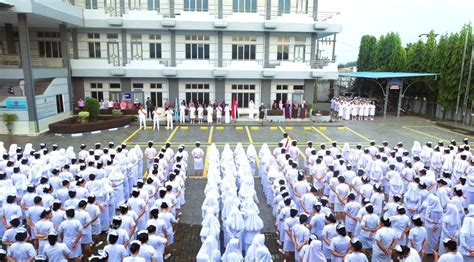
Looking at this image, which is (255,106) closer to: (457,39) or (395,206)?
(457,39)

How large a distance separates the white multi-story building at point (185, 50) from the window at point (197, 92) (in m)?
0.08

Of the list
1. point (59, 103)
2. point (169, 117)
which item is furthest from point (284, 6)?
point (59, 103)

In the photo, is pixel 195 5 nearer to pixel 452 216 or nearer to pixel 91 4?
pixel 91 4

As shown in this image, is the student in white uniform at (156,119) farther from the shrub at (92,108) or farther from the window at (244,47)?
the window at (244,47)

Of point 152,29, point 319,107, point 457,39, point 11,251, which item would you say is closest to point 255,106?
point 319,107

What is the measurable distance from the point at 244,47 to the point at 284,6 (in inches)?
183

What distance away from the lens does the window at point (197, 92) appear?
98.5 ft

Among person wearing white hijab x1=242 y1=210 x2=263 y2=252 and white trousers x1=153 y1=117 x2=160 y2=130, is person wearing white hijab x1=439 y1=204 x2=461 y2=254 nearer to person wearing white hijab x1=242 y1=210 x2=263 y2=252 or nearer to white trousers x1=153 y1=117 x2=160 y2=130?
person wearing white hijab x1=242 y1=210 x2=263 y2=252

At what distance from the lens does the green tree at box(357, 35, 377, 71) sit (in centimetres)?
4416

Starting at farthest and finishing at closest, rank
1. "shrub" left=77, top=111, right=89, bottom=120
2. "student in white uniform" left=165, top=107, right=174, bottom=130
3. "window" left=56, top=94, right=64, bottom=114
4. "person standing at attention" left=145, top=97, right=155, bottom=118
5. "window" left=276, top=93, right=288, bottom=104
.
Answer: "window" left=276, top=93, right=288, bottom=104, "person standing at attention" left=145, top=97, right=155, bottom=118, "window" left=56, top=94, right=64, bottom=114, "student in white uniform" left=165, top=107, right=174, bottom=130, "shrub" left=77, top=111, right=89, bottom=120

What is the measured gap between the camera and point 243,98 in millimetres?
30656

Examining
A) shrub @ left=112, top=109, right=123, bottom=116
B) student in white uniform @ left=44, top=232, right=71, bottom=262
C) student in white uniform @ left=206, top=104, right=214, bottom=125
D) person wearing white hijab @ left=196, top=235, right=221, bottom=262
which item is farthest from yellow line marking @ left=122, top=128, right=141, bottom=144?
person wearing white hijab @ left=196, top=235, right=221, bottom=262

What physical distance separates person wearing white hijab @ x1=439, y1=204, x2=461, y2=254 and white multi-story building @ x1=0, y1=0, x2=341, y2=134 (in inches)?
862

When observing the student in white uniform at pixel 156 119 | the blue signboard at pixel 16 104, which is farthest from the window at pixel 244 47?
the blue signboard at pixel 16 104
